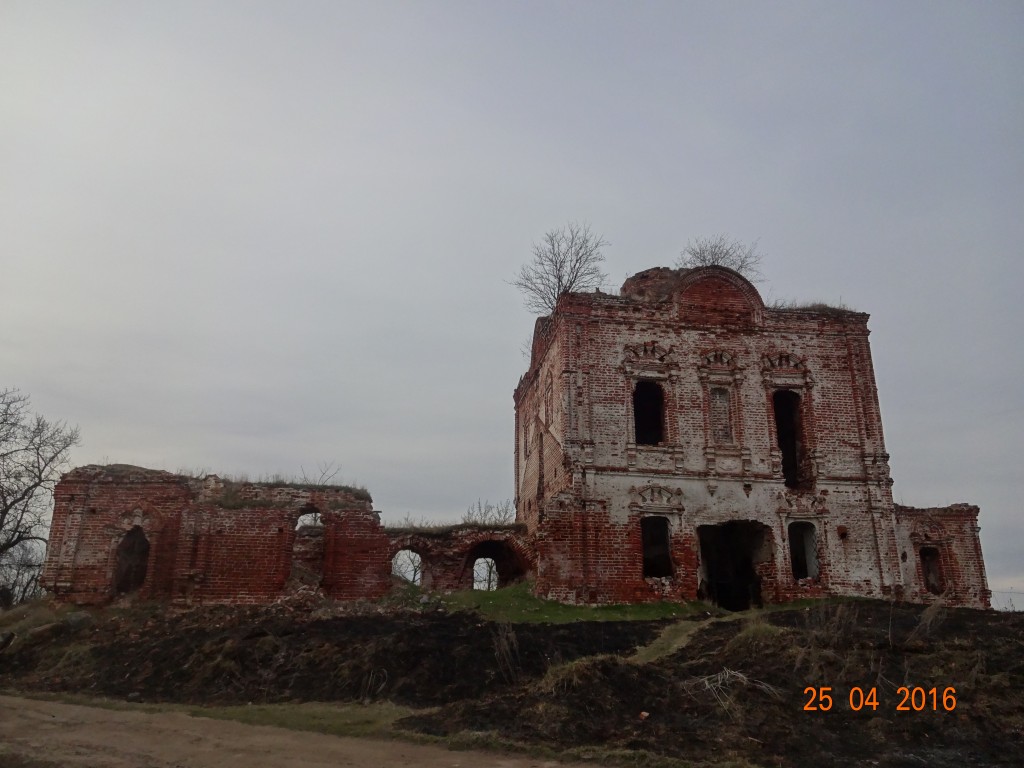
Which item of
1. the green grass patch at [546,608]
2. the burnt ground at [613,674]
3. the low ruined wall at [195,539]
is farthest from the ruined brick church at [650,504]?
the burnt ground at [613,674]

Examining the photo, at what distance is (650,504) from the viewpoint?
57.6 ft

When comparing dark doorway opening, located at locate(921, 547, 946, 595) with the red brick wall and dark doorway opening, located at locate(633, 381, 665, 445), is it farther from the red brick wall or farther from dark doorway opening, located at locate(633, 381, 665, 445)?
the red brick wall

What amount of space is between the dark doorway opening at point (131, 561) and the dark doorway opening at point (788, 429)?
15.8 meters

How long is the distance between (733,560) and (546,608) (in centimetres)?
591

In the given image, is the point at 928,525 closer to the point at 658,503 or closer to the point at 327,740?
the point at 658,503

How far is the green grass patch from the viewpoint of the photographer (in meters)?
15.2

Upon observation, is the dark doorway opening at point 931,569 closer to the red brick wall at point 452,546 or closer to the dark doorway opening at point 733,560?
the dark doorway opening at point 733,560

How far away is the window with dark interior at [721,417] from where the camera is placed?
734 inches

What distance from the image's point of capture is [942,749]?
810cm

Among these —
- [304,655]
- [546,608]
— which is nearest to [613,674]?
[304,655]

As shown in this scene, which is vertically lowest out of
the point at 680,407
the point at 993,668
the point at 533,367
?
the point at 993,668

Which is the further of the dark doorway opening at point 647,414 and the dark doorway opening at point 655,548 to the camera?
the dark doorway opening at point 647,414

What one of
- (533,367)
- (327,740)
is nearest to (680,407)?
(533,367)

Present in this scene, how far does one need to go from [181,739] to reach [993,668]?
33.7ft
